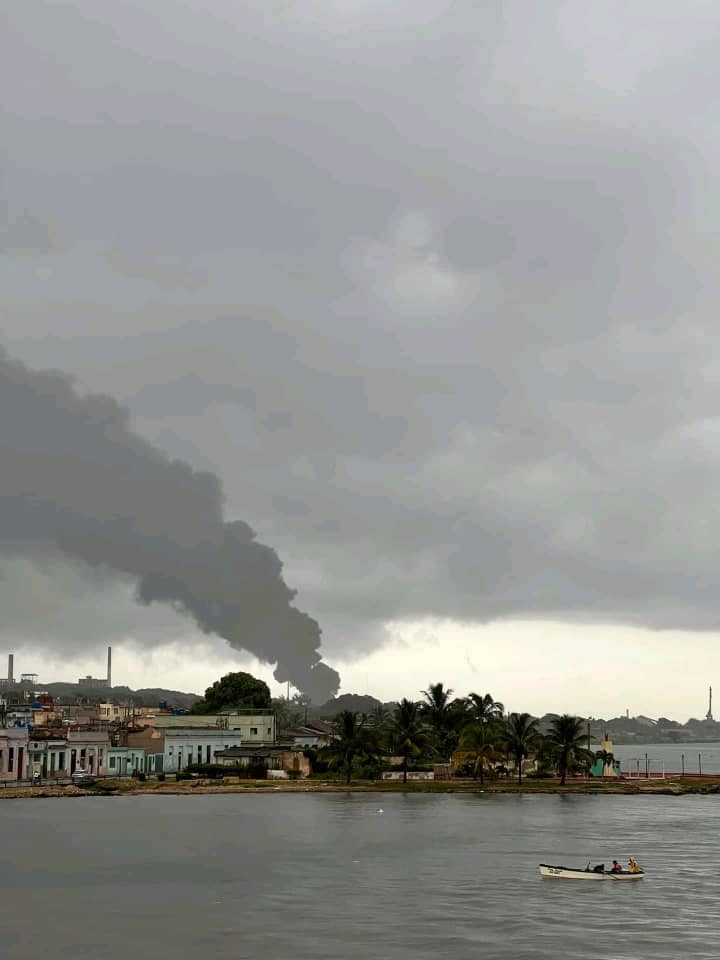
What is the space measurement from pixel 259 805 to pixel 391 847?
40.0m

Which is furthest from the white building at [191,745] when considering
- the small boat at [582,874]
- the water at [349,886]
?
the small boat at [582,874]

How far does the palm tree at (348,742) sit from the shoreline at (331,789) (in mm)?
3050

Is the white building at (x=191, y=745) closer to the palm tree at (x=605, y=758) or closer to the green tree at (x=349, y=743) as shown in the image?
the green tree at (x=349, y=743)

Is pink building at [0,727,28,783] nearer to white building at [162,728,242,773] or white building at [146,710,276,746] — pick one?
white building at [162,728,242,773]

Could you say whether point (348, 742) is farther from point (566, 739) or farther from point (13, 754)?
point (13, 754)

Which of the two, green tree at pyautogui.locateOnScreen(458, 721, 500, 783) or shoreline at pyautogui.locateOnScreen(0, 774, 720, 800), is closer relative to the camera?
shoreline at pyautogui.locateOnScreen(0, 774, 720, 800)

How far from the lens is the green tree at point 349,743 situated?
471ft

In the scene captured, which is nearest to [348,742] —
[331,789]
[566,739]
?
[331,789]

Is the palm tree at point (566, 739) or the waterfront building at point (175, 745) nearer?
the palm tree at point (566, 739)

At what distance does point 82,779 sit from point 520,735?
54070 mm

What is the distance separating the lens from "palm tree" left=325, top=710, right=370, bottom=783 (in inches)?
5650

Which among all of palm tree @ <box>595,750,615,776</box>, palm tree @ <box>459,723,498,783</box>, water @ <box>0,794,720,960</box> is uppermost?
palm tree @ <box>459,723,498,783</box>

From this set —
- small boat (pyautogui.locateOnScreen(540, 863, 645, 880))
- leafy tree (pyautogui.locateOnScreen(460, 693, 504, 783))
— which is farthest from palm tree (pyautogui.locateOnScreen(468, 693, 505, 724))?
small boat (pyautogui.locateOnScreen(540, 863, 645, 880))

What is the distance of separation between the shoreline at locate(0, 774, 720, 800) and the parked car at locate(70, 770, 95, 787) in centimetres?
248
